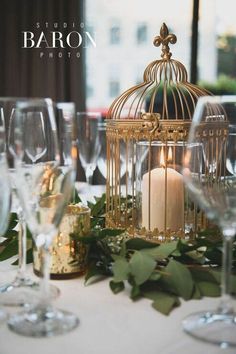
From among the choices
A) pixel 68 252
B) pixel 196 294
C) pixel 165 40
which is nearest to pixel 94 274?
pixel 68 252

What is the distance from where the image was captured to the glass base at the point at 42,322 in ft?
2.11

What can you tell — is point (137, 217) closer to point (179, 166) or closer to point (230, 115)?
point (179, 166)

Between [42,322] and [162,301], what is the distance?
0.17 meters

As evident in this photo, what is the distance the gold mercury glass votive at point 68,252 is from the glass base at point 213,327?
243 mm

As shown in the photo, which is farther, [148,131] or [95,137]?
[95,137]

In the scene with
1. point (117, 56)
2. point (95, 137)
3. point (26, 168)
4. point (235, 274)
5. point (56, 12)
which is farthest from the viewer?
point (117, 56)

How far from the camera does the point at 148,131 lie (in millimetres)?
1035

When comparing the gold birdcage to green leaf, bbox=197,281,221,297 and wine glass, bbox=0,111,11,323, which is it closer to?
green leaf, bbox=197,281,221,297

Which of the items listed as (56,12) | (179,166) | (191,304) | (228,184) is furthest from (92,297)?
(56,12)

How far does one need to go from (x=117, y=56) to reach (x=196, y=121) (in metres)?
3.46

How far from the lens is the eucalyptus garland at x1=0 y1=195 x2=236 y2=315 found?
0.77 m

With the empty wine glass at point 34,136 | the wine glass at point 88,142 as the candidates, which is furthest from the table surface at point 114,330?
the wine glass at point 88,142

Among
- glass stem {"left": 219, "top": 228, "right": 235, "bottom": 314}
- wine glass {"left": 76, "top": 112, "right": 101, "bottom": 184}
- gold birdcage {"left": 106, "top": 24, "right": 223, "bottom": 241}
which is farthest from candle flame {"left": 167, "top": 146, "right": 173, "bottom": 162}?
wine glass {"left": 76, "top": 112, "right": 101, "bottom": 184}

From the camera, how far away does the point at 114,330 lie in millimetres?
658
